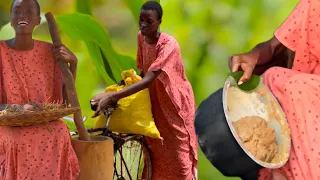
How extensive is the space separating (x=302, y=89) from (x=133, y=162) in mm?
1746

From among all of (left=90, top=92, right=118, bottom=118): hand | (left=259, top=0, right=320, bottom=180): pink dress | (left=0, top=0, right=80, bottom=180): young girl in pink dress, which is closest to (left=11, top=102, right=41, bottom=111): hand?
(left=0, top=0, right=80, bottom=180): young girl in pink dress

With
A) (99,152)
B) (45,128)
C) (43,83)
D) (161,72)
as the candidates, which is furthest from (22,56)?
(161,72)

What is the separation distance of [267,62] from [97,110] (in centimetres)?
99

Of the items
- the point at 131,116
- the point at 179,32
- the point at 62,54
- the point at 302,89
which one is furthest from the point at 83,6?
the point at 302,89

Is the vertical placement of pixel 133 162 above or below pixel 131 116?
below

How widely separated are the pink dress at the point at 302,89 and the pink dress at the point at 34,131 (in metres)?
0.98

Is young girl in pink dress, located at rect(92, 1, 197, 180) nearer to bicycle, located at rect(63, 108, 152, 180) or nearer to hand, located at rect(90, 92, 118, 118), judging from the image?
bicycle, located at rect(63, 108, 152, 180)

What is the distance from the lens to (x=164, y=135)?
331 cm

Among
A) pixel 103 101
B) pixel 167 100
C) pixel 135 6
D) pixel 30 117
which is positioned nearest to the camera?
pixel 30 117

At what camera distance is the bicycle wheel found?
10.3 feet

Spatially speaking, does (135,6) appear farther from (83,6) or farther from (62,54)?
(62,54)

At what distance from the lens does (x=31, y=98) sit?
2535 millimetres

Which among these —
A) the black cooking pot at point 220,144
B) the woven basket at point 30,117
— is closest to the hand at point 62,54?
the woven basket at point 30,117

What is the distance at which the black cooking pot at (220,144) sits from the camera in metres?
1.71
